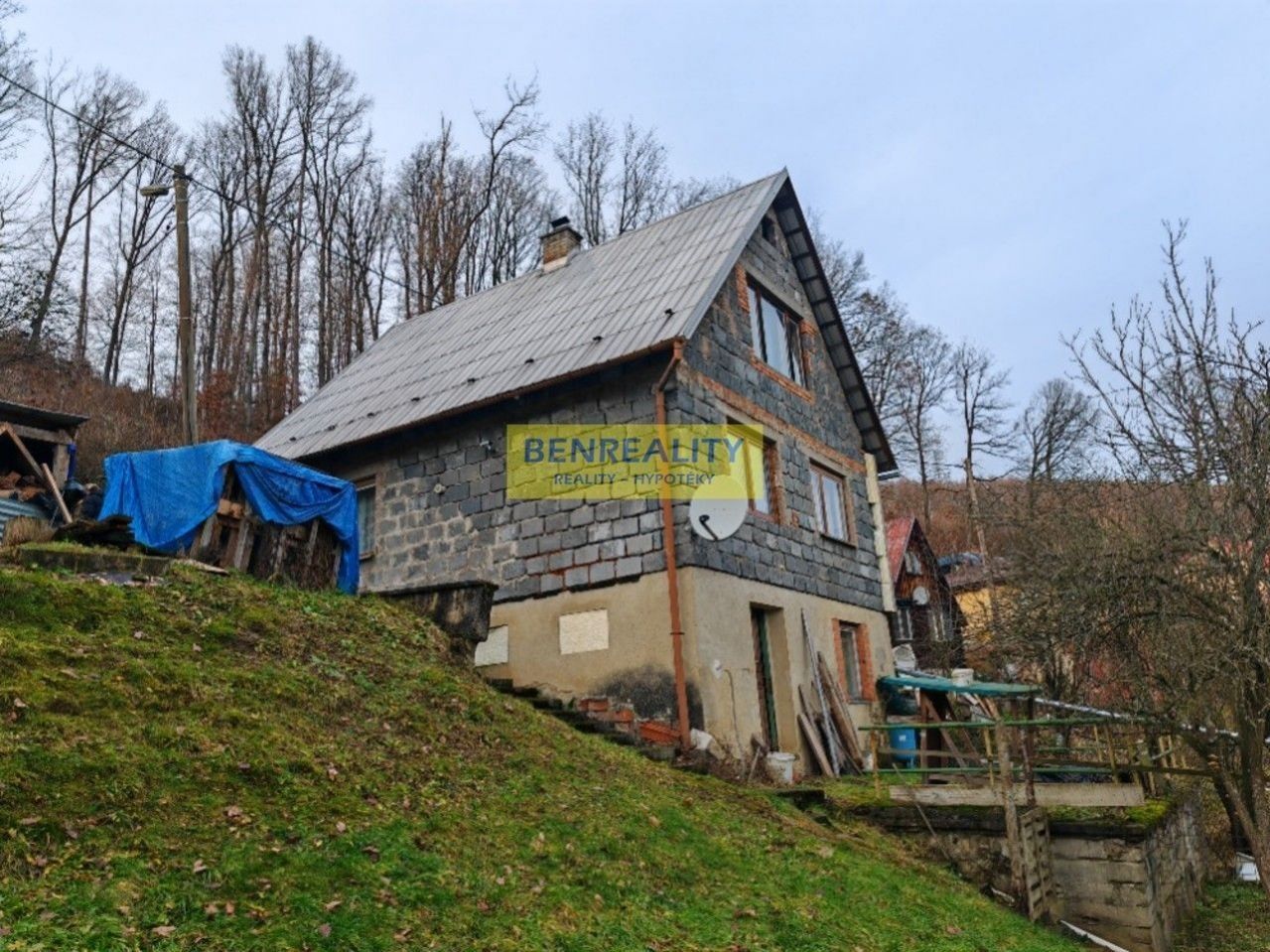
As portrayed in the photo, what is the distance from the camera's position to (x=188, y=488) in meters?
11.3

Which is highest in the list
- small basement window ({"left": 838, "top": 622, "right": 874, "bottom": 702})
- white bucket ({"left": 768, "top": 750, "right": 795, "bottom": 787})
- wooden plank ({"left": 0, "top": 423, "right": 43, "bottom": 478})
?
wooden plank ({"left": 0, "top": 423, "right": 43, "bottom": 478})

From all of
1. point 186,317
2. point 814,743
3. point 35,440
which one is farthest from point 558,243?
point 814,743

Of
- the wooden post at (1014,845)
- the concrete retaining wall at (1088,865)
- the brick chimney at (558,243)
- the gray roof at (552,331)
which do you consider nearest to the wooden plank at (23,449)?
the gray roof at (552,331)

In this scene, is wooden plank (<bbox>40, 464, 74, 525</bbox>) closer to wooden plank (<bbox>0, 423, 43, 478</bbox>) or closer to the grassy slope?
wooden plank (<bbox>0, 423, 43, 478</bbox>)

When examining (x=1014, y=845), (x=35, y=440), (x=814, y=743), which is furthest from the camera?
(x=814, y=743)

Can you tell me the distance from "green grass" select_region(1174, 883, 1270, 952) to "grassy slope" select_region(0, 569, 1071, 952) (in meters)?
3.66

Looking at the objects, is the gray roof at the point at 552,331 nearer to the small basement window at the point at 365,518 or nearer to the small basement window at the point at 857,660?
the small basement window at the point at 365,518

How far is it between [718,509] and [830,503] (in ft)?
14.8

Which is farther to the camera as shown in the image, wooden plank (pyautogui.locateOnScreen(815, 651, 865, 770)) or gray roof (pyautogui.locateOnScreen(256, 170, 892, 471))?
wooden plank (pyautogui.locateOnScreen(815, 651, 865, 770))

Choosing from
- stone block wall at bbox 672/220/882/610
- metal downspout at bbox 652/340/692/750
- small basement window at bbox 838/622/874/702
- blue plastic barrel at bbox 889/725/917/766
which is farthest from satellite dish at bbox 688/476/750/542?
blue plastic barrel at bbox 889/725/917/766

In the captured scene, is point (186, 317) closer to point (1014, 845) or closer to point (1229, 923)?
point (1014, 845)

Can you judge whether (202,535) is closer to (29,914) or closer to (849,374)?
(29,914)

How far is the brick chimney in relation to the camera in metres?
18.7

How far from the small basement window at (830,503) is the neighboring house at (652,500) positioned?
2.0 inches
